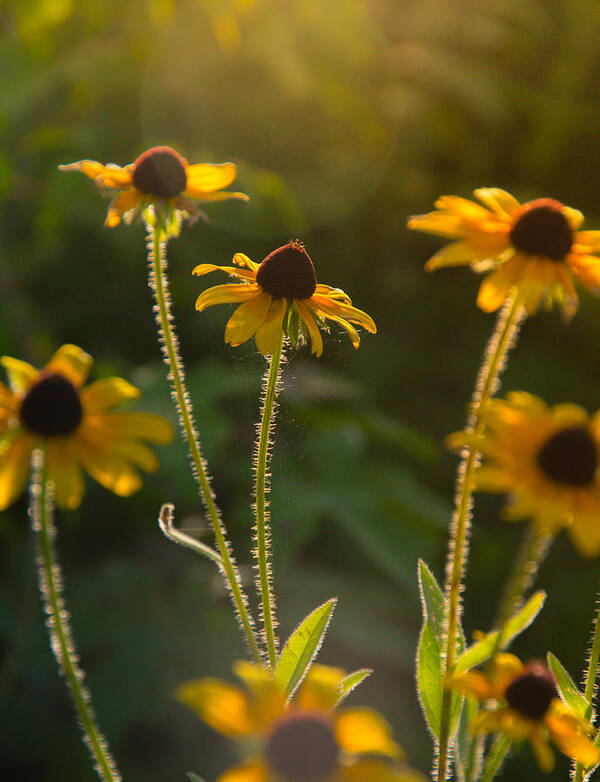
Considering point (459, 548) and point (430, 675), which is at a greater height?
point (459, 548)

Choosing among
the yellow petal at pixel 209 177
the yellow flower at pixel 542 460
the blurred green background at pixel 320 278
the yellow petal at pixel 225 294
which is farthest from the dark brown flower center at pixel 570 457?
the blurred green background at pixel 320 278

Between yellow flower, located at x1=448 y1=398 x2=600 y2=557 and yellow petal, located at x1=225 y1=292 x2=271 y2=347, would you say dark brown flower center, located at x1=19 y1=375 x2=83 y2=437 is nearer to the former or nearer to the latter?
yellow petal, located at x1=225 y1=292 x2=271 y2=347

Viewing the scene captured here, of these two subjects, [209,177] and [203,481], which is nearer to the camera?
[203,481]

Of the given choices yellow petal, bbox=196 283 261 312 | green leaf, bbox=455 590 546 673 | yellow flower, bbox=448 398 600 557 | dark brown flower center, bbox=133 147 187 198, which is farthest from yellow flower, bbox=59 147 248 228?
green leaf, bbox=455 590 546 673

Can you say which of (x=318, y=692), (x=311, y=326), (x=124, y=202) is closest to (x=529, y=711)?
(x=318, y=692)

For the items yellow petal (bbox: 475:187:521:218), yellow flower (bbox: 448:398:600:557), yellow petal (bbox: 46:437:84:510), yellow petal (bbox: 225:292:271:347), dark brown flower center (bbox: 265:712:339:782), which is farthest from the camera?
yellow petal (bbox: 475:187:521:218)

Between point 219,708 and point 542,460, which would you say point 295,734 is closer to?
point 219,708
